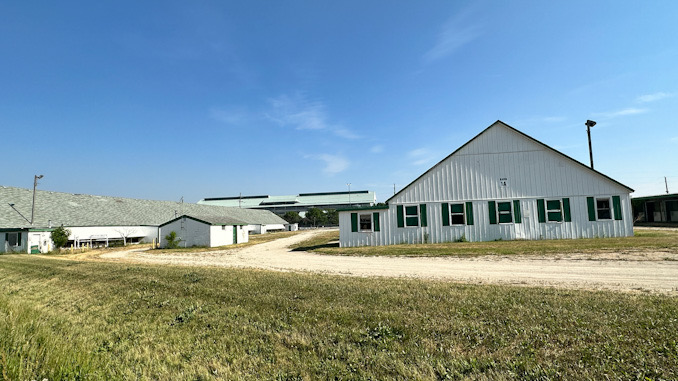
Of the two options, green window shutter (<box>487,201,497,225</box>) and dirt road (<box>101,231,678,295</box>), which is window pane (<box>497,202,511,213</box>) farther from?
dirt road (<box>101,231,678,295</box>)

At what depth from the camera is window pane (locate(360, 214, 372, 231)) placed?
23453mm

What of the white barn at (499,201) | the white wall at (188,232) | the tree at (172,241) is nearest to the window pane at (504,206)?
the white barn at (499,201)

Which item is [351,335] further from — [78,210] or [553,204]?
[78,210]

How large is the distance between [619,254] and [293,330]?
558 inches

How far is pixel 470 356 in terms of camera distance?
13.2 ft

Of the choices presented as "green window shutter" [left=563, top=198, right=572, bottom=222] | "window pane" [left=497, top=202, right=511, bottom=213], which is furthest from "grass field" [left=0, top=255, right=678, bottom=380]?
"green window shutter" [left=563, top=198, right=572, bottom=222]

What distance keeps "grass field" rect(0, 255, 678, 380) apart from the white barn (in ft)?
50.3

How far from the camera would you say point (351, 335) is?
487cm

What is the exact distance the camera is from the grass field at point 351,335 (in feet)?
12.3

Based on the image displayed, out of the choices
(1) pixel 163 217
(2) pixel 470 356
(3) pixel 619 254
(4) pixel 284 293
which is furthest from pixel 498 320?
(1) pixel 163 217

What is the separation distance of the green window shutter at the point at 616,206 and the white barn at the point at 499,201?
0.05 metres

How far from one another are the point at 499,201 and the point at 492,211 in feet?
2.72

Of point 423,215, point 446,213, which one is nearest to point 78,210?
point 423,215

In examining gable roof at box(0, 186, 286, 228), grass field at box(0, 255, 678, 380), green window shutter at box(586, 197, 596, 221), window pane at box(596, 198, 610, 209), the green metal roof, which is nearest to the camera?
grass field at box(0, 255, 678, 380)
